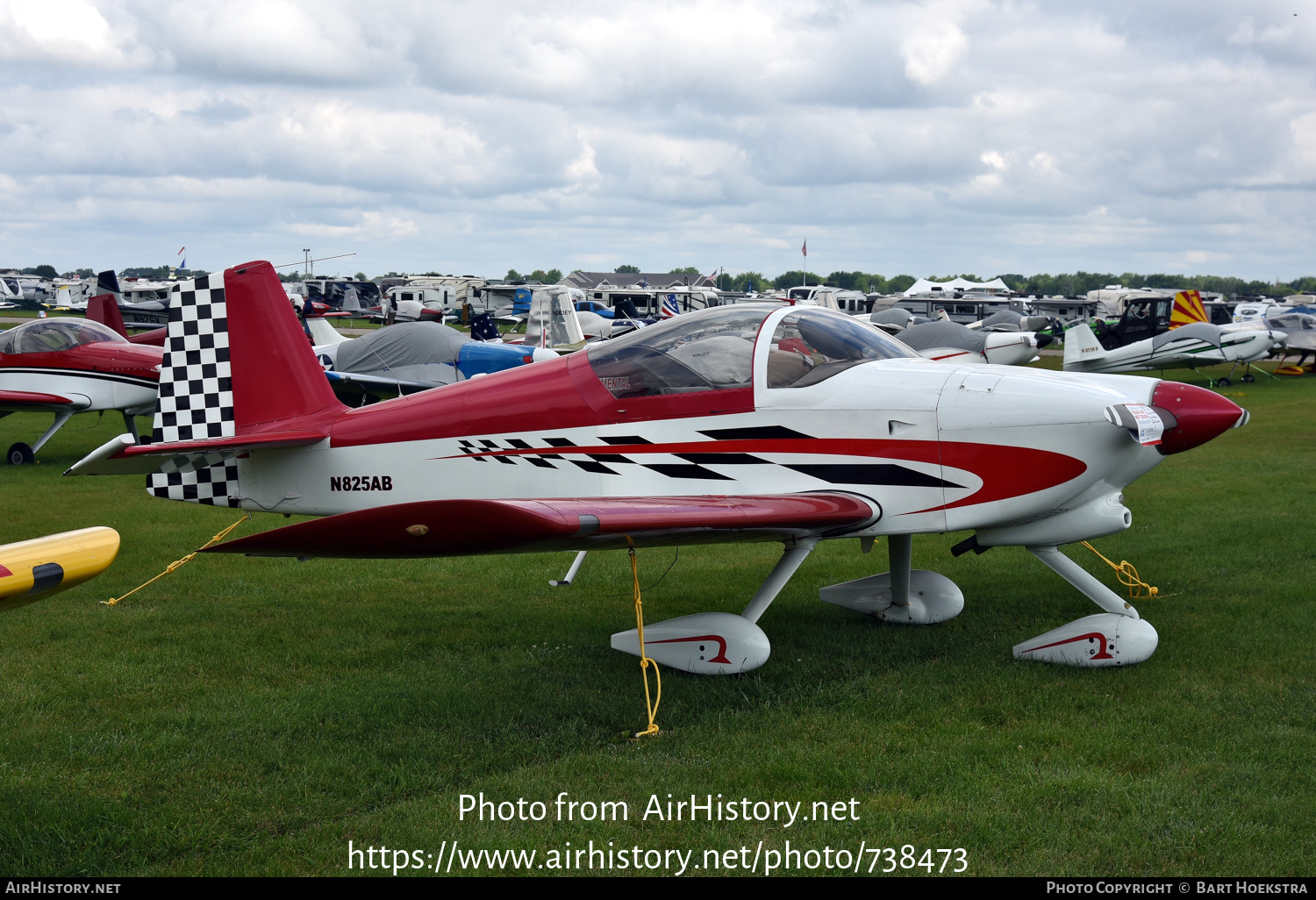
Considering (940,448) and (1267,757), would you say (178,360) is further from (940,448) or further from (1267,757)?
(1267,757)

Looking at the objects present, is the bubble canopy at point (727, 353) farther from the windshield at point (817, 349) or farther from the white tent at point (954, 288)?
the white tent at point (954, 288)

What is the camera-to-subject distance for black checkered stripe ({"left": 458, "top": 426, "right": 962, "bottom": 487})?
526 centimetres

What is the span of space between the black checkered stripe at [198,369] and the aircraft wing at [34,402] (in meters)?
9.61

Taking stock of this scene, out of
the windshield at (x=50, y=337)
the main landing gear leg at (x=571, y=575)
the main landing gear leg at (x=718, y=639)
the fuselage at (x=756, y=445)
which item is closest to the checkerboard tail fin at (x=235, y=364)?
the fuselage at (x=756, y=445)

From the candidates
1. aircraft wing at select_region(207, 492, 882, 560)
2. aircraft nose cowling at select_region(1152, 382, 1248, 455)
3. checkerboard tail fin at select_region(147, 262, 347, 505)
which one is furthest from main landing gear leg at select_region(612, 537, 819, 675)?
checkerboard tail fin at select_region(147, 262, 347, 505)

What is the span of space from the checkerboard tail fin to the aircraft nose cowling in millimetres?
4789

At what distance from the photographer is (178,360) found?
641cm

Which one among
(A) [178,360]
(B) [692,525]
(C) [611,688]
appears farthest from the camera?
(A) [178,360]

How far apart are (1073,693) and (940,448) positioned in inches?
55.4

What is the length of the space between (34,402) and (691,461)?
12.7m

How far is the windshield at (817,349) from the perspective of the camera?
5.42 m

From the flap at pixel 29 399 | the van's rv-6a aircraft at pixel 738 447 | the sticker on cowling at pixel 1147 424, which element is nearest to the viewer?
the sticker on cowling at pixel 1147 424

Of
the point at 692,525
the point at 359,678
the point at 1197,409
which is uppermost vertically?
the point at 1197,409
